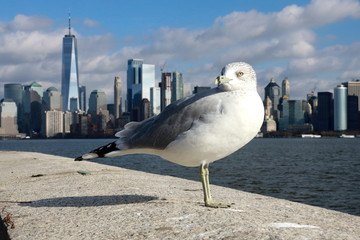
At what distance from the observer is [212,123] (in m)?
6.24

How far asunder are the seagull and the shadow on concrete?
1.39m

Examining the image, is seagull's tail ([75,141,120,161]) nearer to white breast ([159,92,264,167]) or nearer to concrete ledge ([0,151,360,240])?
concrete ledge ([0,151,360,240])

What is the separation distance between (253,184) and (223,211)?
1588cm

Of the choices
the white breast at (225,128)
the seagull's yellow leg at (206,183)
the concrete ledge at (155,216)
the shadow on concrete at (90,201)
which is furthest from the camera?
the shadow on concrete at (90,201)

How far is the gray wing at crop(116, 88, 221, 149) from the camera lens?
254 inches

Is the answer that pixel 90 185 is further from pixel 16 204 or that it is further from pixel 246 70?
pixel 246 70

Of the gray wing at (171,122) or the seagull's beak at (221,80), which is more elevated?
the seagull's beak at (221,80)

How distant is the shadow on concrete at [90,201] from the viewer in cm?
777

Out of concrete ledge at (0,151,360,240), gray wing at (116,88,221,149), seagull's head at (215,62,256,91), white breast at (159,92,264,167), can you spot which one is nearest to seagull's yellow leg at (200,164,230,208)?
concrete ledge at (0,151,360,240)

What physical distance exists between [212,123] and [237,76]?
740 millimetres

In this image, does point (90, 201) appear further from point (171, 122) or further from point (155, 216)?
point (171, 122)

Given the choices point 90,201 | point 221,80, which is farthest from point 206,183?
point 90,201

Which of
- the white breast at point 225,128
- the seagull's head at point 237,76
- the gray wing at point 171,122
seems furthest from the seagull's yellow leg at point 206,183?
the seagull's head at point 237,76

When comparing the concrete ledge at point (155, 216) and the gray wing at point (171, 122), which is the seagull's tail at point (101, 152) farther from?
the concrete ledge at point (155, 216)
